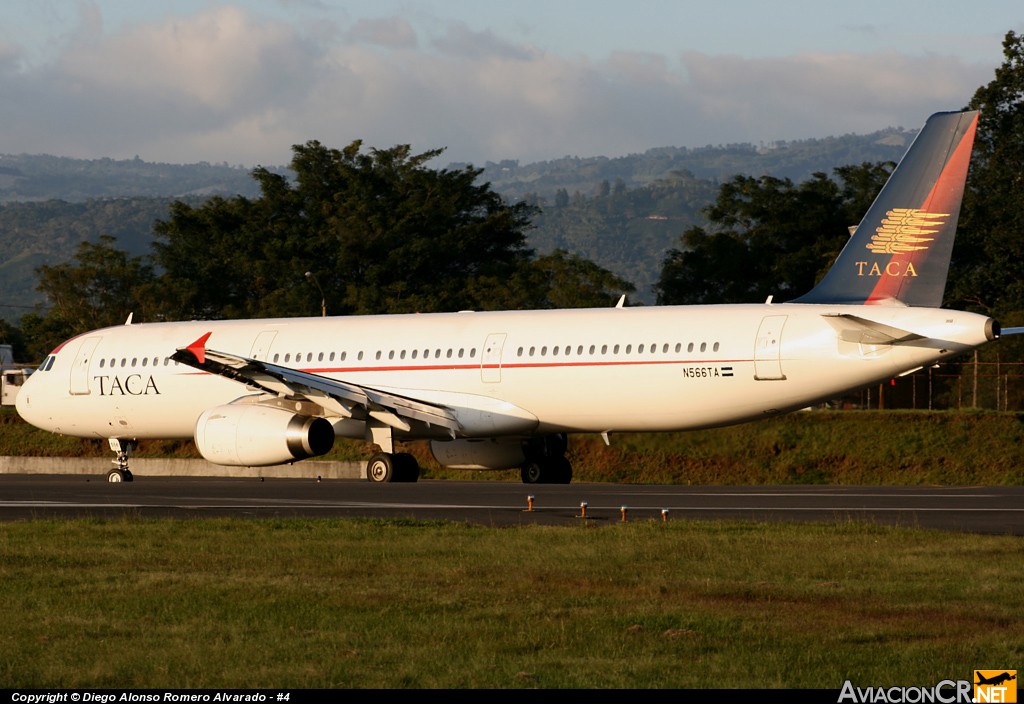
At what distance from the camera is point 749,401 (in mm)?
29234

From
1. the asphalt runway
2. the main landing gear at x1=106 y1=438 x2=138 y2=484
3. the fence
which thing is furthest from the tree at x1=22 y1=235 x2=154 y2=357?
the asphalt runway

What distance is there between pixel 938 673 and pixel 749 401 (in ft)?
64.2

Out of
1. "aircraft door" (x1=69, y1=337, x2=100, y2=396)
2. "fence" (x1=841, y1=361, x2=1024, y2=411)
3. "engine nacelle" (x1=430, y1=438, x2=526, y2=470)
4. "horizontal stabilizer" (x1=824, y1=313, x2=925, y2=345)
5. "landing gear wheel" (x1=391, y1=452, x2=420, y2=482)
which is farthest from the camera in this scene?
"fence" (x1=841, y1=361, x2=1024, y2=411)

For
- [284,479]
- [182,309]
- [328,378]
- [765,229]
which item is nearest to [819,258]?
[765,229]

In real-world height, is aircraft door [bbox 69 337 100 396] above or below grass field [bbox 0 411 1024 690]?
above

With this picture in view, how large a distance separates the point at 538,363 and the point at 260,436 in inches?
230

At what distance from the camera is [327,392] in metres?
31.2

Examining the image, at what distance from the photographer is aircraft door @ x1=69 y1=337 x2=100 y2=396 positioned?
1451 inches

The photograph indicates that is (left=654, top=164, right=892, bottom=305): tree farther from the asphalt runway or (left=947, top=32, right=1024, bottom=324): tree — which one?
the asphalt runway

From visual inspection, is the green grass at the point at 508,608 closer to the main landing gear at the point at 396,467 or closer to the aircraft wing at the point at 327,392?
the aircraft wing at the point at 327,392

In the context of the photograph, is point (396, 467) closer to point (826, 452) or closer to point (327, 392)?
point (327, 392)

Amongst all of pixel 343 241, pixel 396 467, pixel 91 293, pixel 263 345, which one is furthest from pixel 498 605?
pixel 91 293

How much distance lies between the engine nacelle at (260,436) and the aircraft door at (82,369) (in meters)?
6.39

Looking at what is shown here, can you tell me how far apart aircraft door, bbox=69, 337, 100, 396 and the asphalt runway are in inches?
111
